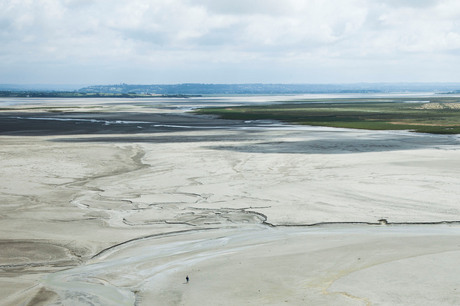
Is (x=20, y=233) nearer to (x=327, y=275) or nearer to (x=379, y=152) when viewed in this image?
(x=327, y=275)

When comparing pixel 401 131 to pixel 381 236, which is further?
pixel 401 131

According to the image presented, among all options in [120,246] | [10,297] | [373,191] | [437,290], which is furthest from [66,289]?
[373,191]

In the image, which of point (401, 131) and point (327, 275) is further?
point (401, 131)

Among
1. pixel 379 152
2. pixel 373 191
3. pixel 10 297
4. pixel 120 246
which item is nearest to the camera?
pixel 10 297

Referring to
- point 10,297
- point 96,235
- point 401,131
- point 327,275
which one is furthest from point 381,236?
point 401,131

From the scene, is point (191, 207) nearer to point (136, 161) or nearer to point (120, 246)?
point (120, 246)

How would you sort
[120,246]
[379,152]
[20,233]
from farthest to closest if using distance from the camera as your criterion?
[379,152], [20,233], [120,246]
